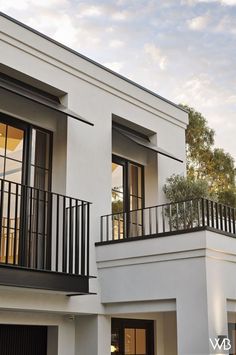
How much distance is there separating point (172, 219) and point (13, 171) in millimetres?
2792

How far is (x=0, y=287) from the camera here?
615cm

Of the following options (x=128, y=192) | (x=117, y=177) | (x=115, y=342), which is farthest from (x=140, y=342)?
(x=117, y=177)

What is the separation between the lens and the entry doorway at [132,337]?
326 inches

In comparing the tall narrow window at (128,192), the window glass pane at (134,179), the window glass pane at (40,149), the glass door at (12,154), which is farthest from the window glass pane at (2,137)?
the window glass pane at (134,179)

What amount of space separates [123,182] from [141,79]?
4.17 metres

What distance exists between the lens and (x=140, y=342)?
8.69 m

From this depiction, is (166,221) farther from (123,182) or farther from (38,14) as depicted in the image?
(38,14)

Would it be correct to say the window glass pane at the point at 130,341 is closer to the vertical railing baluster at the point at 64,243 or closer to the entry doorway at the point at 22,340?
the entry doorway at the point at 22,340

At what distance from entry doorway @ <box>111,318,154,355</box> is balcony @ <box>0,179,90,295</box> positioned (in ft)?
5.10

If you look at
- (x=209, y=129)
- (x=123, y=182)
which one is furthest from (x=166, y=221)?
(x=209, y=129)

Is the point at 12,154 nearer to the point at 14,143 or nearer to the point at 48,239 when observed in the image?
the point at 14,143

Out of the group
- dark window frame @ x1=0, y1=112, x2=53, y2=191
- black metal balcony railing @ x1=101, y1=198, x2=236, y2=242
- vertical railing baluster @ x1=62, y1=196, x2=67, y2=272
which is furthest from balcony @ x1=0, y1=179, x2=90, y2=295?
black metal balcony railing @ x1=101, y1=198, x2=236, y2=242

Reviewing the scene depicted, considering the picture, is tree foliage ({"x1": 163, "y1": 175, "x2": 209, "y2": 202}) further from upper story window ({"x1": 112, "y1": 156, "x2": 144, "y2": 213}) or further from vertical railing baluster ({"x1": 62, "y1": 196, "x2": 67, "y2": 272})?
vertical railing baluster ({"x1": 62, "y1": 196, "x2": 67, "y2": 272})

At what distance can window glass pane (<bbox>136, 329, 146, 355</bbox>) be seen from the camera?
28.4 feet
